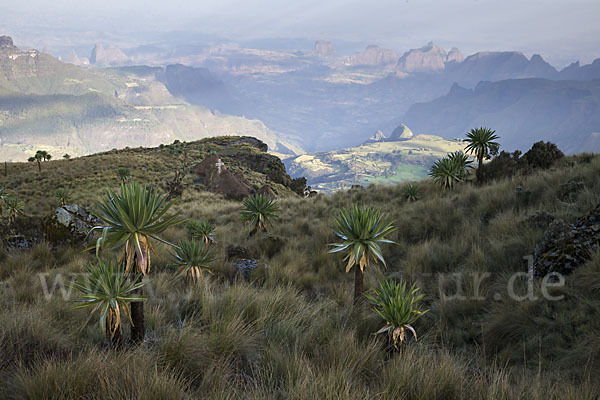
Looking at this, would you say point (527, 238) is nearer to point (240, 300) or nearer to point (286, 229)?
point (240, 300)

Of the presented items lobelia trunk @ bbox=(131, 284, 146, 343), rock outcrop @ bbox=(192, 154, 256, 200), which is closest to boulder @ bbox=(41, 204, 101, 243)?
lobelia trunk @ bbox=(131, 284, 146, 343)

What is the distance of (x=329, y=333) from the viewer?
380cm

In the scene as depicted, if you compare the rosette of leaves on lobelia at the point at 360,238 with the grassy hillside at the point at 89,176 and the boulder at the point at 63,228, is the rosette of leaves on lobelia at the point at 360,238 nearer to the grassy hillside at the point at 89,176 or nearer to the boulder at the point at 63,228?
the boulder at the point at 63,228

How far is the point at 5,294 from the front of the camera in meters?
4.89

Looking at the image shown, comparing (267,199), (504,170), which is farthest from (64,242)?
(504,170)

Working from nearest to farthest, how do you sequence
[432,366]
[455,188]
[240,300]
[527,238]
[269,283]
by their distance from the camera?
[432,366] → [240,300] → [527,238] → [269,283] → [455,188]

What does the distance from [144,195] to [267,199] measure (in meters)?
7.70

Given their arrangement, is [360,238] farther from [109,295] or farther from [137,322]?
[109,295]

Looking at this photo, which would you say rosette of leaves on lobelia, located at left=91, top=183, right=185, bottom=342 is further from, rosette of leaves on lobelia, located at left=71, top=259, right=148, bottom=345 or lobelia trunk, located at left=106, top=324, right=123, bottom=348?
lobelia trunk, located at left=106, top=324, right=123, bottom=348

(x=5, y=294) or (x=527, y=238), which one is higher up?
(x=527, y=238)

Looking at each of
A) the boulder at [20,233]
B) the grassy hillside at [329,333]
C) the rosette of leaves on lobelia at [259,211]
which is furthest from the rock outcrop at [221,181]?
the grassy hillside at [329,333]

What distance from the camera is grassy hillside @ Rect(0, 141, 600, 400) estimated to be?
8.06 ft

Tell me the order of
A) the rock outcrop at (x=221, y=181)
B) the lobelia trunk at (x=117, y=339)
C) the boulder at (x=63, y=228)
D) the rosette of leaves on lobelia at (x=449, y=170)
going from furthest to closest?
1. the rock outcrop at (x=221, y=181)
2. the rosette of leaves on lobelia at (x=449, y=170)
3. the boulder at (x=63, y=228)
4. the lobelia trunk at (x=117, y=339)

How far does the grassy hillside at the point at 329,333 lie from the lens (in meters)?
2.46
